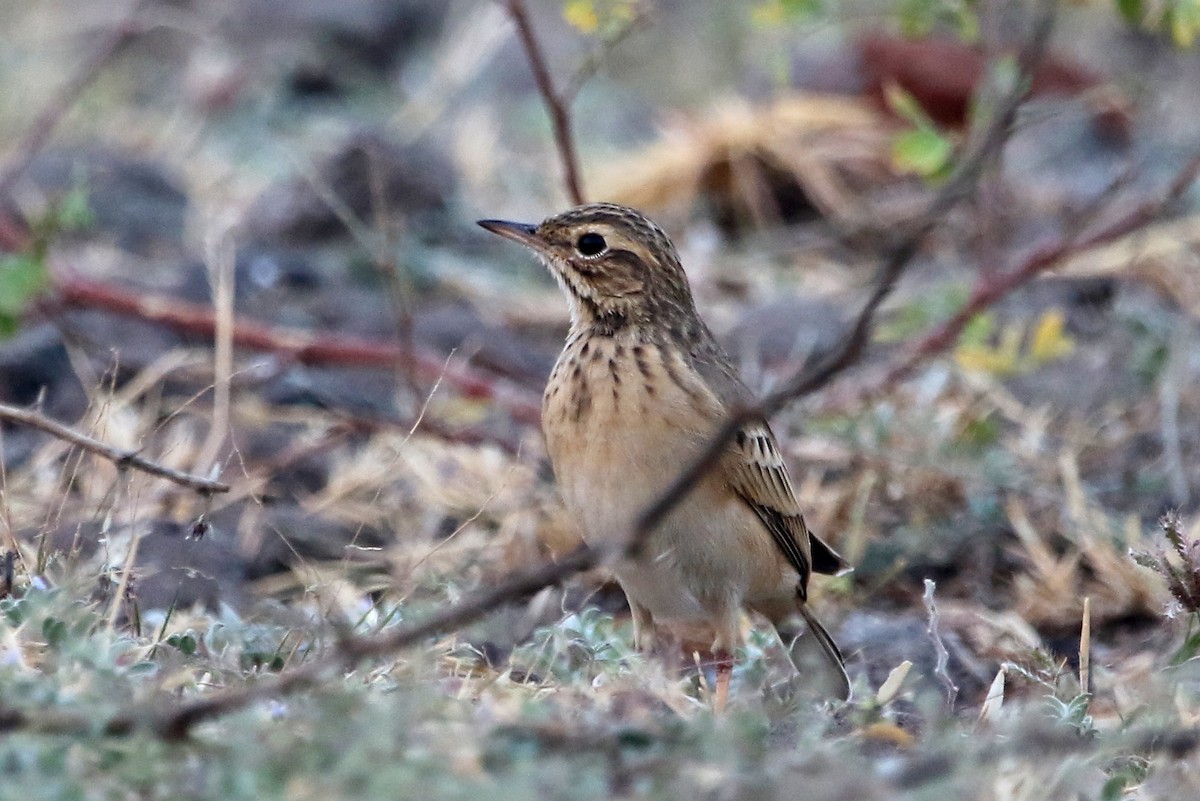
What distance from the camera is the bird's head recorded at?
5402 millimetres

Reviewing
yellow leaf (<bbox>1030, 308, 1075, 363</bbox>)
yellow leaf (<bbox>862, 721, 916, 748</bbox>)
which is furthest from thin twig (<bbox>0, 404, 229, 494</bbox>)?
yellow leaf (<bbox>1030, 308, 1075, 363</bbox>)

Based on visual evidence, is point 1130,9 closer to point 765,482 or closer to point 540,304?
point 765,482

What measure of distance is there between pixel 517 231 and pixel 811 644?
5.40 ft

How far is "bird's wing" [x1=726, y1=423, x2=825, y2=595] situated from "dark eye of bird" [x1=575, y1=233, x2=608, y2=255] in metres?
0.75

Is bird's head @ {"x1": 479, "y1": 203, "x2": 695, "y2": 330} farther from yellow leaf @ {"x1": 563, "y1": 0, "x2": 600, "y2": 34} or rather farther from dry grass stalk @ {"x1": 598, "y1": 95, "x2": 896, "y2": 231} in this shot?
dry grass stalk @ {"x1": 598, "y1": 95, "x2": 896, "y2": 231}

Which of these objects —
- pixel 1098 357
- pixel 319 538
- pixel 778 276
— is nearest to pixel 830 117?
pixel 778 276

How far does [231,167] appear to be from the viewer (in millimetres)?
11148

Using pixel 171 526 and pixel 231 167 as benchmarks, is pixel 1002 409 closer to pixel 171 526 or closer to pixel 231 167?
pixel 171 526

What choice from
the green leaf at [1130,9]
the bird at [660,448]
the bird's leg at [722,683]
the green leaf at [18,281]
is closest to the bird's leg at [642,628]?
the bird at [660,448]

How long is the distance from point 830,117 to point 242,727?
8196 millimetres

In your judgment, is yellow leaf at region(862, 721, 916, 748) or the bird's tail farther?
the bird's tail

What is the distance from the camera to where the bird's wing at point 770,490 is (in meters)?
5.21

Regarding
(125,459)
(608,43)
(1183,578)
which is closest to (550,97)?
(608,43)

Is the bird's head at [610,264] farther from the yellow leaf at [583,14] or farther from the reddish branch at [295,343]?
the reddish branch at [295,343]
